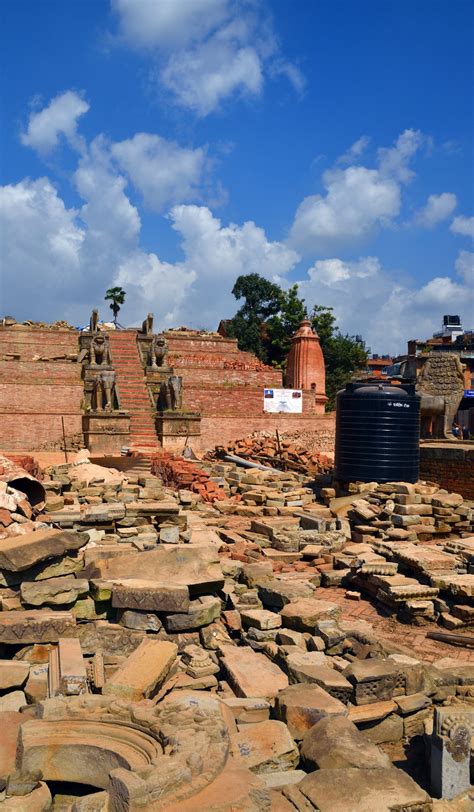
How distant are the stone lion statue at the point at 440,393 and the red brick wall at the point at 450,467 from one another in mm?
3302

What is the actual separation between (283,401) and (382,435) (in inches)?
513

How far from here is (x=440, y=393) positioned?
16.5m

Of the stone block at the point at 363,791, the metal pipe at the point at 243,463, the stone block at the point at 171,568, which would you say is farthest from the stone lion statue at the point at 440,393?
the stone block at the point at 363,791

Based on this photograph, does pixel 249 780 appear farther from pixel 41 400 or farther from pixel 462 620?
pixel 41 400

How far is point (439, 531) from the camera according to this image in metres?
10.0

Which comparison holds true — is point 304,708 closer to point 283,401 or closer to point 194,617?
point 194,617

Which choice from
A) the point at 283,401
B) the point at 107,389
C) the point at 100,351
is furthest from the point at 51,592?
the point at 283,401

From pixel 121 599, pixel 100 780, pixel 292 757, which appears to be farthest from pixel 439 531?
pixel 100 780

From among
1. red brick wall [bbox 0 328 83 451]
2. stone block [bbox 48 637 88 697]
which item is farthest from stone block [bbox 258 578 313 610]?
red brick wall [bbox 0 328 83 451]

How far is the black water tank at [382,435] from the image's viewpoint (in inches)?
479

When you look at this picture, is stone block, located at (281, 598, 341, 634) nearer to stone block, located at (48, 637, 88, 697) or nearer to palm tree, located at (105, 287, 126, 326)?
stone block, located at (48, 637, 88, 697)

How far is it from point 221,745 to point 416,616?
12.4ft

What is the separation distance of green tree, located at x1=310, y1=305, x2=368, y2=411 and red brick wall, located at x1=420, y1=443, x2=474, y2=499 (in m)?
24.1

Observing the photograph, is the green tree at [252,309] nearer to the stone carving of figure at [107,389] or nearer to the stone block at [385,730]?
the stone carving of figure at [107,389]
